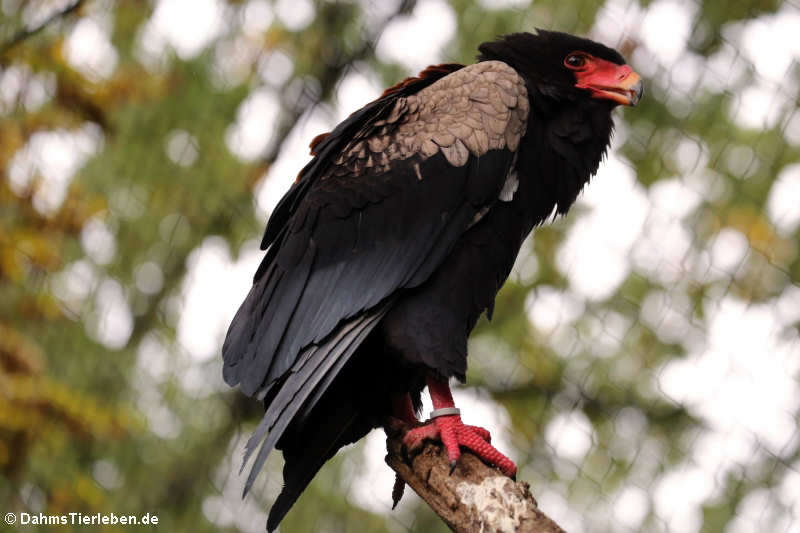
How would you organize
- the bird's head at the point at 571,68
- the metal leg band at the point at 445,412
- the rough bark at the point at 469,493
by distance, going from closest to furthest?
1. the rough bark at the point at 469,493
2. the metal leg band at the point at 445,412
3. the bird's head at the point at 571,68

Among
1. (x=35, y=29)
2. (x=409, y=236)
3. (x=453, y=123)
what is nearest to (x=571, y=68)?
(x=453, y=123)

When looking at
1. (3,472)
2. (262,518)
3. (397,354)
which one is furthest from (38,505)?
(397,354)

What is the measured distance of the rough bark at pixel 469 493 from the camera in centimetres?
172

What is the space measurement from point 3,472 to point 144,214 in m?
1.13

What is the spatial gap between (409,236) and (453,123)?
266 millimetres

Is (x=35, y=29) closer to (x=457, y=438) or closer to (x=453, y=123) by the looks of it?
(x=453, y=123)

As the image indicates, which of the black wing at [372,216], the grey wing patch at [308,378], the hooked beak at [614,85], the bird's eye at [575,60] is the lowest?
the grey wing patch at [308,378]

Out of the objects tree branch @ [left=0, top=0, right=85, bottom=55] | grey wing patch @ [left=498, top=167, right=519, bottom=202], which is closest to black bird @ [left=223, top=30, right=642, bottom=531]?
grey wing patch @ [left=498, top=167, right=519, bottom=202]

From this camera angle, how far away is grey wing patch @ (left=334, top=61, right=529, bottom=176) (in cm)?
213

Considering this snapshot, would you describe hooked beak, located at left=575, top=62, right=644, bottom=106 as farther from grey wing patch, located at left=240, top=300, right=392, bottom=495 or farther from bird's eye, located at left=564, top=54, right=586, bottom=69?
grey wing patch, located at left=240, top=300, right=392, bottom=495

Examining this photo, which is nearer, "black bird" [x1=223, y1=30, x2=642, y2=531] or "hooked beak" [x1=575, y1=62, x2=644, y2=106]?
"black bird" [x1=223, y1=30, x2=642, y2=531]

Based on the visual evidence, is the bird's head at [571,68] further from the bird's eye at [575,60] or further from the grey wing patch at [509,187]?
the grey wing patch at [509,187]

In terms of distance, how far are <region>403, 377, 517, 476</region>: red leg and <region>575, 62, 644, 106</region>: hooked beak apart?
81 cm

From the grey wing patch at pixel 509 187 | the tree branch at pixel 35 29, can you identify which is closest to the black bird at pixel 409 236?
the grey wing patch at pixel 509 187
